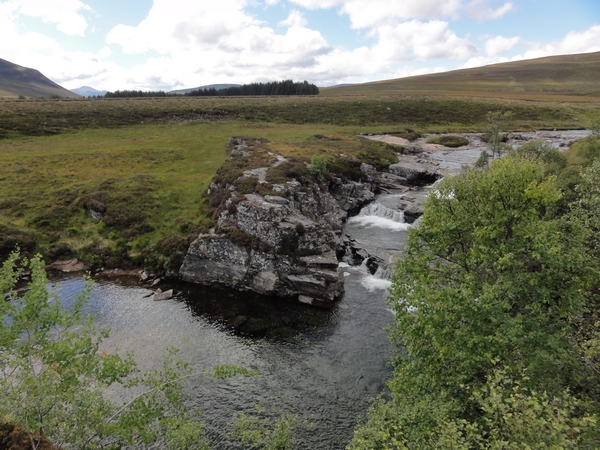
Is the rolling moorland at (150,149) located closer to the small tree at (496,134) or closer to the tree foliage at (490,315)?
the small tree at (496,134)

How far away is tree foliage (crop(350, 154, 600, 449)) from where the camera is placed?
16.7 metres

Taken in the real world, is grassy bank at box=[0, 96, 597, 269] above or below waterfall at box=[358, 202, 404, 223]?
above

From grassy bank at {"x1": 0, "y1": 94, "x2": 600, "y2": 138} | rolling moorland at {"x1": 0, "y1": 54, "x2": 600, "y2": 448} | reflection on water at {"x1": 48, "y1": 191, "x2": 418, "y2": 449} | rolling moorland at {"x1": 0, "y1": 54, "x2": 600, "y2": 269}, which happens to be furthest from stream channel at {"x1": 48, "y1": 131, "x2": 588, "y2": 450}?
grassy bank at {"x1": 0, "y1": 94, "x2": 600, "y2": 138}

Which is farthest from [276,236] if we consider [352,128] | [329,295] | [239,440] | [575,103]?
[575,103]

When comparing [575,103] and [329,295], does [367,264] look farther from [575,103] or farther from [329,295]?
[575,103]

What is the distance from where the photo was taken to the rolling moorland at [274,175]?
17.6 metres

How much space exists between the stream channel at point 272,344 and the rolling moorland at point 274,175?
15.3 ft

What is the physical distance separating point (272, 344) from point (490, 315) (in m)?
22.1

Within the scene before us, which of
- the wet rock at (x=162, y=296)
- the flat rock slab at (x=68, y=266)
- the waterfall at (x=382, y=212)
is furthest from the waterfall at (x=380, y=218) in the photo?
the flat rock slab at (x=68, y=266)

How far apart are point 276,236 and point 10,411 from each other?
32.8m

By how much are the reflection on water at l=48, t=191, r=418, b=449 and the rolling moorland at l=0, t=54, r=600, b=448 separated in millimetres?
4831

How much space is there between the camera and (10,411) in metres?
14.7

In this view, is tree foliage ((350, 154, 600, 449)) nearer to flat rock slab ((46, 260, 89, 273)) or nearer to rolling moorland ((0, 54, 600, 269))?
rolling moorland ((0, 54, 600, 269))

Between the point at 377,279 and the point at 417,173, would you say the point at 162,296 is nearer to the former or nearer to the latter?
the point at 377,279
